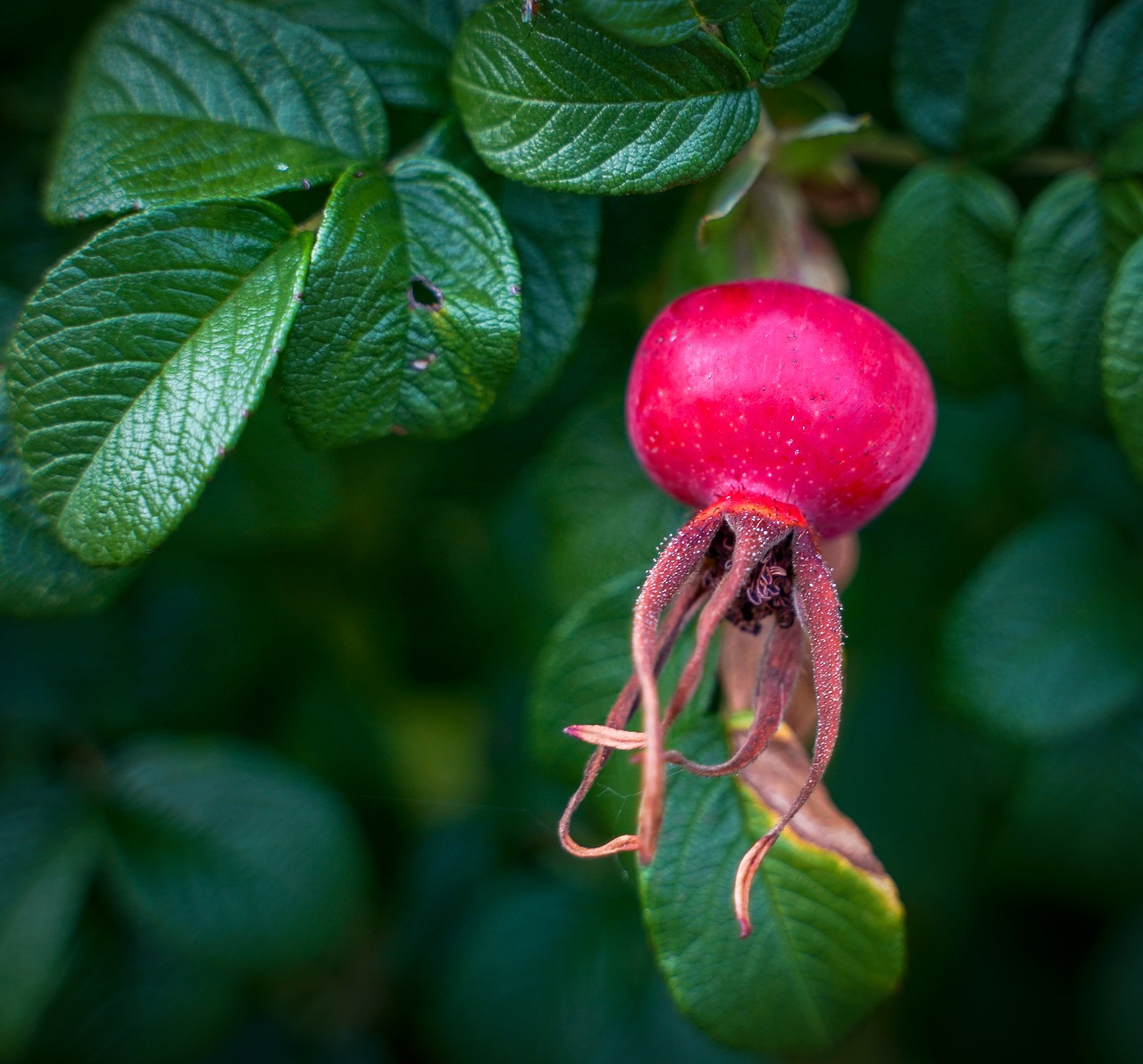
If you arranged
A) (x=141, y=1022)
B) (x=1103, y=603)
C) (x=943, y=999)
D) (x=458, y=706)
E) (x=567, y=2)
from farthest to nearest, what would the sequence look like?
(x=458, y=706) → (x=943, y=999) → (x=141, y=1022) → (x=1103, y=603) → (x=567, y=2)

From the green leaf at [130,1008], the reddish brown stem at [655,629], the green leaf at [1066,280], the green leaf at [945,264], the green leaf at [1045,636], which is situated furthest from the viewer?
the green leaf at [130,1008]

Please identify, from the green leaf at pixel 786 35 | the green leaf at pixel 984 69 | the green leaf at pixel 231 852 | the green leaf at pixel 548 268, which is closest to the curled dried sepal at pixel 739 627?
the green leaf at pixel 548 268

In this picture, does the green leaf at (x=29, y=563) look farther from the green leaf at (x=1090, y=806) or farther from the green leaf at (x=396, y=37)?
the green leaf at (x=1090, y=806)

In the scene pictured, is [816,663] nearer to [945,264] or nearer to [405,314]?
[405,314]

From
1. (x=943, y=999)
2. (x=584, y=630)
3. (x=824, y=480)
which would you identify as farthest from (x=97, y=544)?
(x=943, y=999)

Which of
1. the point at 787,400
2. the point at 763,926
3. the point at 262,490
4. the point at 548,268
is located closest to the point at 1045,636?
the point at 763,926

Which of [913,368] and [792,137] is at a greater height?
[792,137]

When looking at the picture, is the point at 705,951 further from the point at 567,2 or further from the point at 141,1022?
the point at 141,1022

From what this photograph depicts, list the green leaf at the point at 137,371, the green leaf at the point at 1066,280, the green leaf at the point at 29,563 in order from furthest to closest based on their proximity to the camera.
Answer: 1. the green leaf at the point at 1066,280
2. the green leaf at the point at 29,563
3. the green leaf at the point at 137,371
